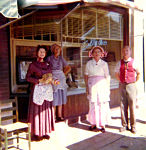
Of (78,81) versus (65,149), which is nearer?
(65,149)

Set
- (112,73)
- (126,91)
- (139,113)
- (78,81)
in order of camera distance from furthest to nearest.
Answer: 1. (112,73)
2. (139,113)
3. (78,81)
4. (126,91)

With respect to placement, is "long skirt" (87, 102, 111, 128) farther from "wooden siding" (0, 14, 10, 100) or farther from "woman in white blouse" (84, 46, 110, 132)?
"wooden siding" (0, 14, 10, 100)

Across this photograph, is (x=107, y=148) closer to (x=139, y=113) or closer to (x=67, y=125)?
(x=67, y=125)

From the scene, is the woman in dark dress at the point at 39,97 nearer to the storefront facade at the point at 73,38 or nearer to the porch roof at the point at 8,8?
the storefront facade at the point at 73,38

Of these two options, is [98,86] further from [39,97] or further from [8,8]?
[8,8]

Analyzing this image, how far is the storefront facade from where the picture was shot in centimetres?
558

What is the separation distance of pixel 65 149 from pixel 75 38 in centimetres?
327

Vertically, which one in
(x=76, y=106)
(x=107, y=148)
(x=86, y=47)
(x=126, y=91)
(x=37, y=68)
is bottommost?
(x=107, y=148)

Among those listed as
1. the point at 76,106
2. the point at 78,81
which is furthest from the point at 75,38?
the point at 76,106

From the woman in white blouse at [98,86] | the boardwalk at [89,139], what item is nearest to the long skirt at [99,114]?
the woman in white blouse at [98,86]

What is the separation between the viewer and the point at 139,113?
7125 millimetres

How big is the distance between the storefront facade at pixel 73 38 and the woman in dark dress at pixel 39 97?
3.62 ft

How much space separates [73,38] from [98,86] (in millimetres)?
1846

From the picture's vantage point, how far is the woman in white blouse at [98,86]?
5258mm
